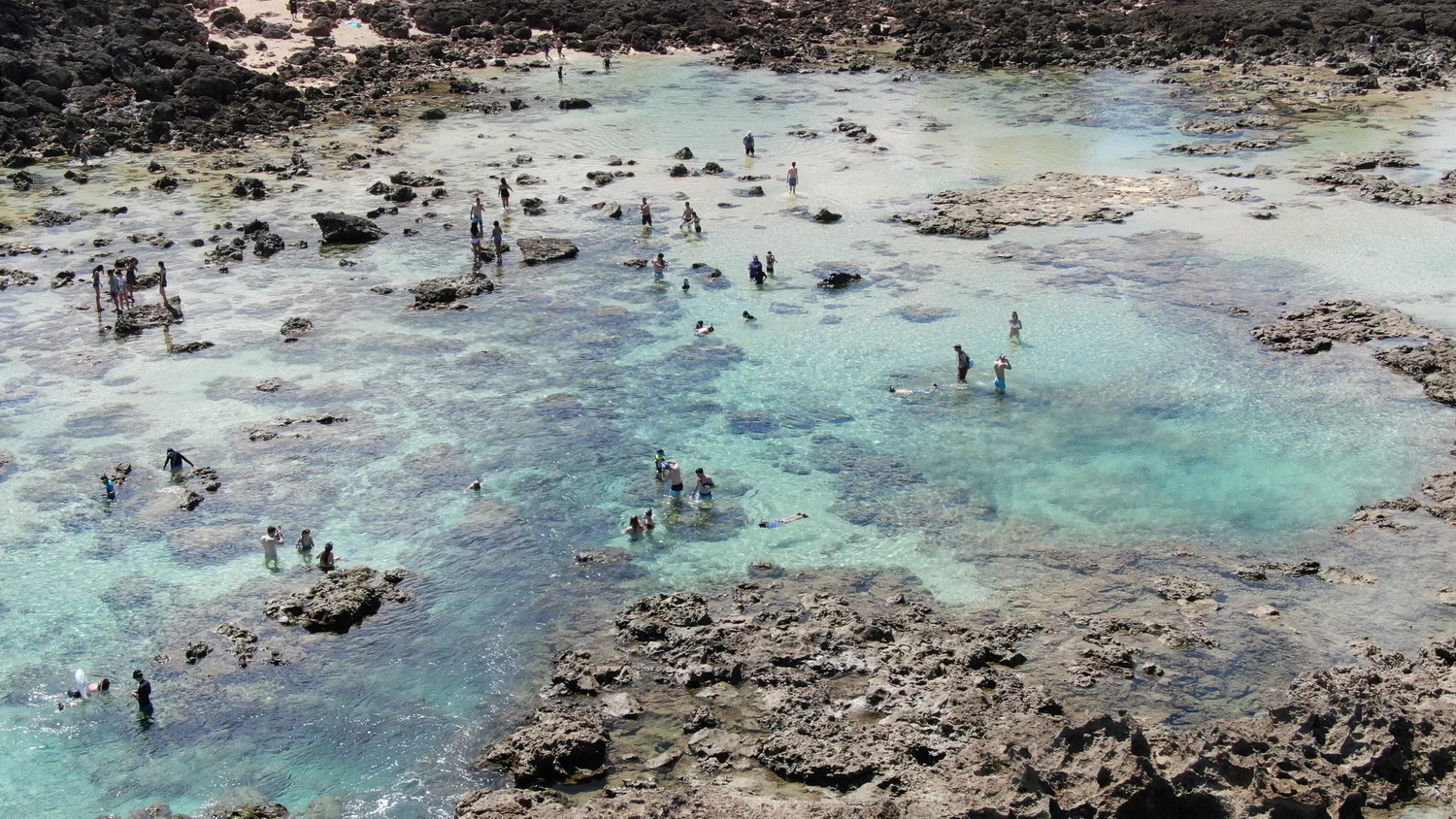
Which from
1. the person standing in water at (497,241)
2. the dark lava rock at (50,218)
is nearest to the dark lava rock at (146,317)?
the person standing in water at (497,241)

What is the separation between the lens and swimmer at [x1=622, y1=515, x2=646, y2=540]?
22812 mm

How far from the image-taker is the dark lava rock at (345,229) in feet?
129

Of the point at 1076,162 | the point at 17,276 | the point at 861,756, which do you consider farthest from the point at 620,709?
the point at 1076,162

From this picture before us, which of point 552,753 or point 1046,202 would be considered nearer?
point 552,753

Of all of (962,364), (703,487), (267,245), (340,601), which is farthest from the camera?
(267,245)

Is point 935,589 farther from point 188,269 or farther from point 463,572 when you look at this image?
point 188,269

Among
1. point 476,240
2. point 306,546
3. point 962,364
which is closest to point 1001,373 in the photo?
point 962,364

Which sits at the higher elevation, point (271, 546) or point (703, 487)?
point (703, 487)

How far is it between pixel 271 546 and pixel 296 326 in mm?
12419

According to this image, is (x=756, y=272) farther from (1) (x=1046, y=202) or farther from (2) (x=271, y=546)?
(2) (x=271, y=546)

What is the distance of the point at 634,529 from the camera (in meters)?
22.8

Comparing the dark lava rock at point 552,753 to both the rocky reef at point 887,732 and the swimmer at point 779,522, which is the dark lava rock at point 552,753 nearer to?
the rocky reef at point 887,732

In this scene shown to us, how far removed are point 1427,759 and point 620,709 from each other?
11.1 m

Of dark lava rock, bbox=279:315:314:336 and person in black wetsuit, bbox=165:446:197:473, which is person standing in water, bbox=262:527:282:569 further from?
dark lava rock, bbox=279:315:314:336
